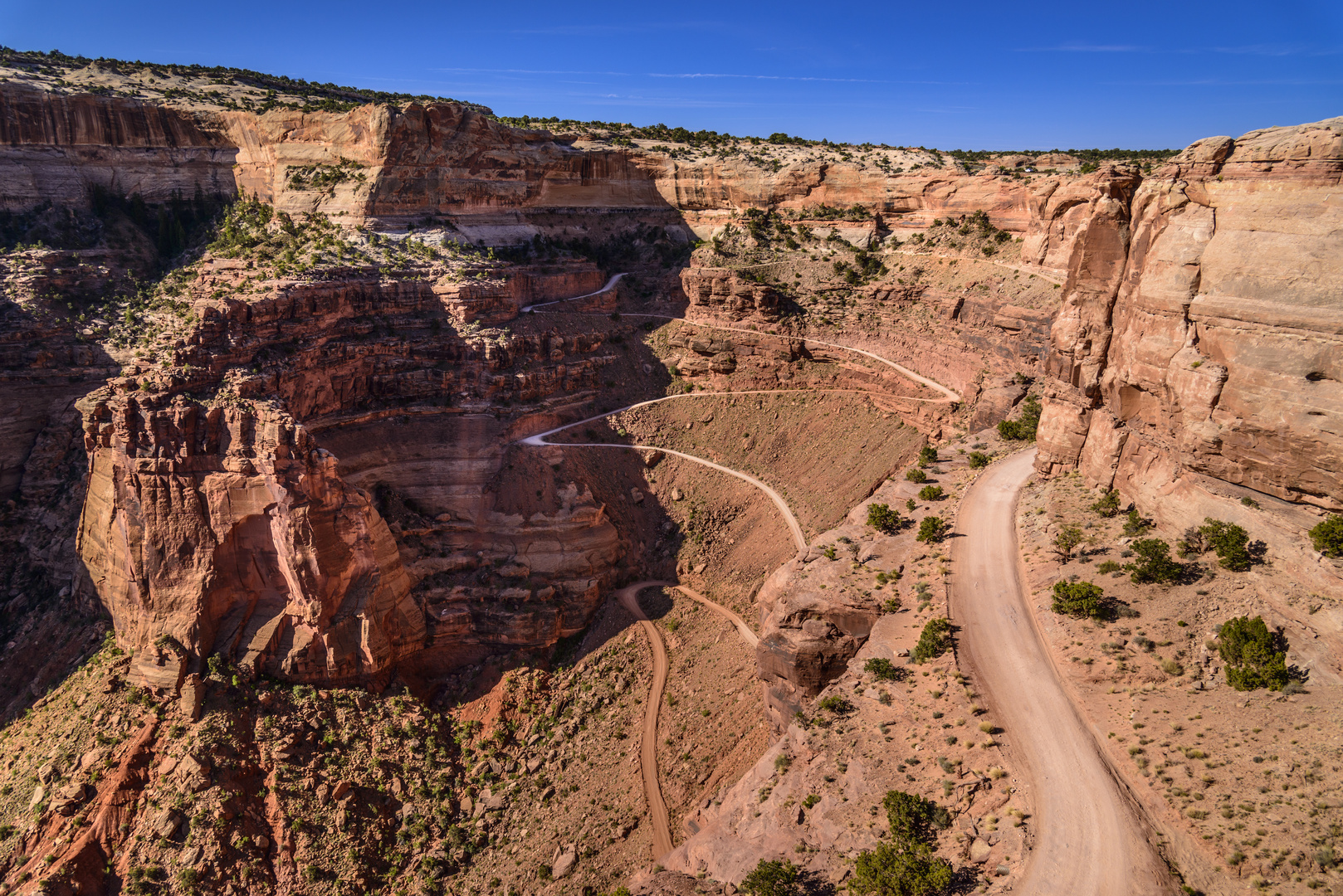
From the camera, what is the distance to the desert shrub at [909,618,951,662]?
2536 centimetres

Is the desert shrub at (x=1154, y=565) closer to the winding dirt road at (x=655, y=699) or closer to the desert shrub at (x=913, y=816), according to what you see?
the desert shrub at (x=913, y=816)

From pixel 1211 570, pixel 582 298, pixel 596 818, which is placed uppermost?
pixel 582 298

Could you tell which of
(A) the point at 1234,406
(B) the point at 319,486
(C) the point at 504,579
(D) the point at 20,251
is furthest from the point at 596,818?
(D) the point at 20,251

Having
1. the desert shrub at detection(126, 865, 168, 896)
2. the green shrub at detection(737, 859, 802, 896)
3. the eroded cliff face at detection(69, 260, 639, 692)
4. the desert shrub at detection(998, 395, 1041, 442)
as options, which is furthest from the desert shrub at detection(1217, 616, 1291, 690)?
the desert shrub at detection(126, 865, 168, 896)

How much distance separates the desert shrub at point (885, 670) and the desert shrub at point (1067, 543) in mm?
9146

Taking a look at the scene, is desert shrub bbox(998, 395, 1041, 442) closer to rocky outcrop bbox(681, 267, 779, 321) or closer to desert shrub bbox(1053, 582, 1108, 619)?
desert shrub bbox(1053, 582, 1108, 619)

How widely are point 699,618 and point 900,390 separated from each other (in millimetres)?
23871

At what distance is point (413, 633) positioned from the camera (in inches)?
1679

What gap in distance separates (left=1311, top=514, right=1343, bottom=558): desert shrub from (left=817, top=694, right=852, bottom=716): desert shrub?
560 inches

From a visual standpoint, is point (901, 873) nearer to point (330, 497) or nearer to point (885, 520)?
point (885, 520)

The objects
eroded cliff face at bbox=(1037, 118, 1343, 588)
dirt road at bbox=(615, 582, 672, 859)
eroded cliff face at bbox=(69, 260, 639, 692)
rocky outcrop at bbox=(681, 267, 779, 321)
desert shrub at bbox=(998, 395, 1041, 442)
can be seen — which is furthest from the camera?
rocky outcrop at bbox=(681, 267, 779, 321)

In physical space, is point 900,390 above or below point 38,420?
above

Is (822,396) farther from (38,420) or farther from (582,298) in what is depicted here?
(38,420)

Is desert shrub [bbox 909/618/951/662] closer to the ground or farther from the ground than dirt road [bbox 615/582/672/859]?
farther from the ground
